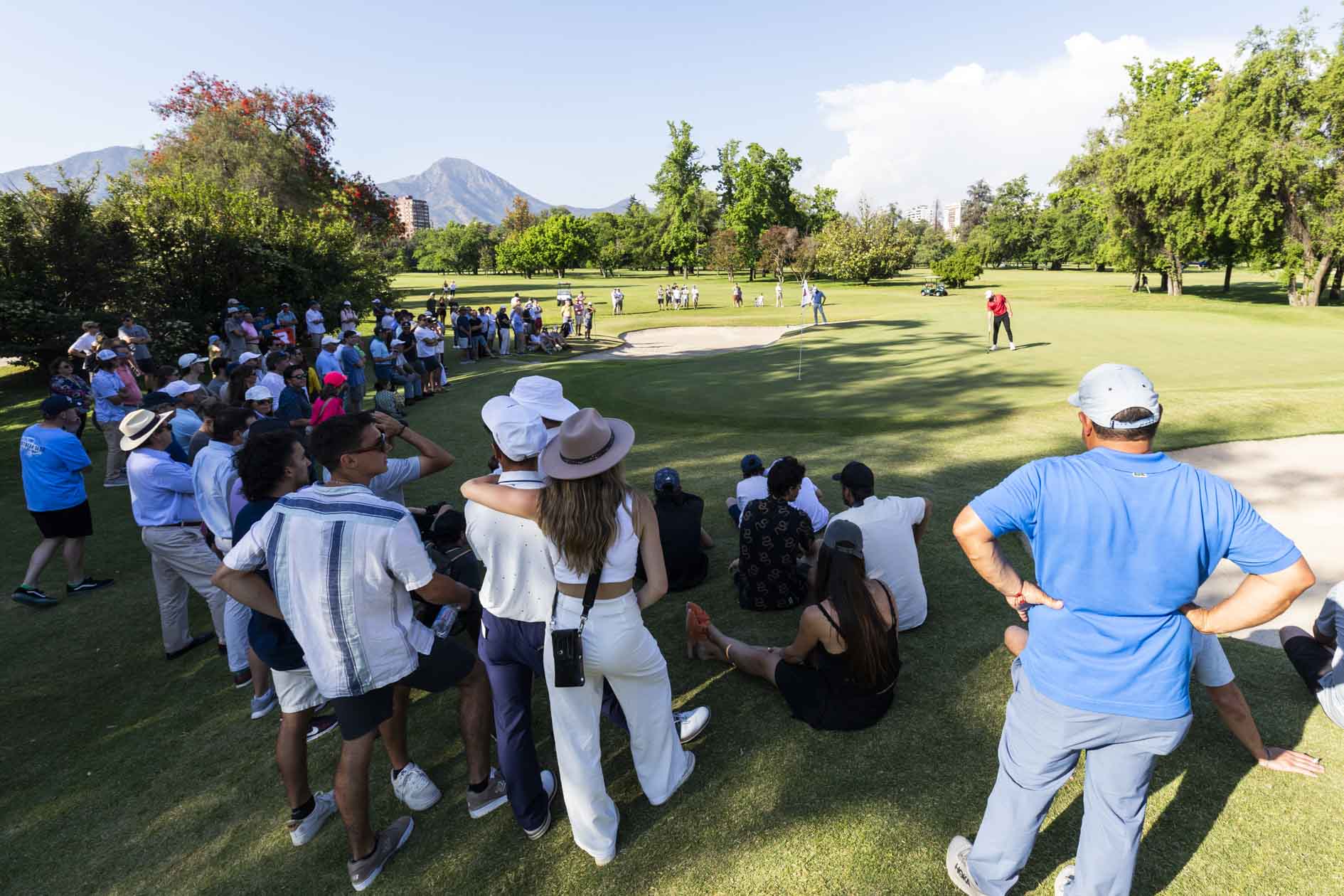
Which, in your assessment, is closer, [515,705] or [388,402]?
[515,705]

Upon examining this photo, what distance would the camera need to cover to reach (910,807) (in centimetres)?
354

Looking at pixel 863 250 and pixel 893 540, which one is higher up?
pixel 863 250

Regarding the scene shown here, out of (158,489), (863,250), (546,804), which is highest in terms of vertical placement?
(863,250)

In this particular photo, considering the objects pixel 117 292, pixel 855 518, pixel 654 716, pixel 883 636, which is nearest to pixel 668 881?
pixel 654 716

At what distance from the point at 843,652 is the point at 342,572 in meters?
2.73

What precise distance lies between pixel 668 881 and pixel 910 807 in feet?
4.36

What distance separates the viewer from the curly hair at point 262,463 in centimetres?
382

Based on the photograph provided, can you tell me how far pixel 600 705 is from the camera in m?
3.35

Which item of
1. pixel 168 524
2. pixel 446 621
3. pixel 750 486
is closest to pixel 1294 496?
pixel 750 486

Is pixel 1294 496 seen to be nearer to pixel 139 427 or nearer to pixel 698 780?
pixel 698 780

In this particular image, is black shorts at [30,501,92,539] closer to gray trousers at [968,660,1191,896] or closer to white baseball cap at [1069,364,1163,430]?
gray trousers at [968,660,1191,896]

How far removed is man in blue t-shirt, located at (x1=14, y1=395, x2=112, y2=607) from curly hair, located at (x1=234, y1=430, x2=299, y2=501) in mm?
4610

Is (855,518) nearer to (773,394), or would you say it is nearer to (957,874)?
(957,874)

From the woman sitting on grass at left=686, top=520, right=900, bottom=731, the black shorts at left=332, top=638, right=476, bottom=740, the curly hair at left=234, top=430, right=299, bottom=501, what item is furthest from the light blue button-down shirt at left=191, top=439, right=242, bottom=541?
the woman sitting on grass at left=686, top=520, right=900, bottom=731
